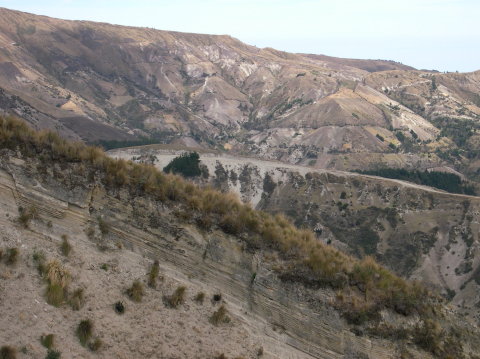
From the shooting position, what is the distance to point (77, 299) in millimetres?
12055

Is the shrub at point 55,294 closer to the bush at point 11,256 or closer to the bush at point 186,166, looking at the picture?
the bush at point 11,256

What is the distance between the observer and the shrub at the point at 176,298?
13539 millimetres

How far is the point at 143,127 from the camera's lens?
153000 mm

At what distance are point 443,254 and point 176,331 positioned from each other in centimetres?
5113

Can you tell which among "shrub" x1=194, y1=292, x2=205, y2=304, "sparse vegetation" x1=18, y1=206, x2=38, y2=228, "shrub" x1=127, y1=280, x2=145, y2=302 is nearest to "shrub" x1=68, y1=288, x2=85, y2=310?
"shrub" x1=127, y1=280, x2=145, y2=302

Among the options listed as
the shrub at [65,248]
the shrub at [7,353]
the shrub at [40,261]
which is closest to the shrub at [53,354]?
the shrub at [7,353]

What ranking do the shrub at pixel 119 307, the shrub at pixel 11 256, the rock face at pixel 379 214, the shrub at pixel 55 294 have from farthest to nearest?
the rock face at pixel 379 214 → the shrub at pixel 119 307 → the shrub at pixel 11 256 → the shrub at pixel 55 294

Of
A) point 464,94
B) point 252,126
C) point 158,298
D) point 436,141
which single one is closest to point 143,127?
point 252,126

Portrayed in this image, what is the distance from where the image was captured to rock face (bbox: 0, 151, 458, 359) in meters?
13.3

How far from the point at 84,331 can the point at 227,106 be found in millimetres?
168864

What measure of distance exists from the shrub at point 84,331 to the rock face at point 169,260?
960mm

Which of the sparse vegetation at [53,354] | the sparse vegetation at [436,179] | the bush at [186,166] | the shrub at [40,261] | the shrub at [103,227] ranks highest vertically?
the shrub at [103,227]

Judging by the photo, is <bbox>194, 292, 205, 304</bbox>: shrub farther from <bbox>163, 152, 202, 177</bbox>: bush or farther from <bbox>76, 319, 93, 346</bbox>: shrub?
<bbox>163, 152, 202, 177</bbox>: bush

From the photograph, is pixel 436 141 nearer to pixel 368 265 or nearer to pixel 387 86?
pixel 387 86
